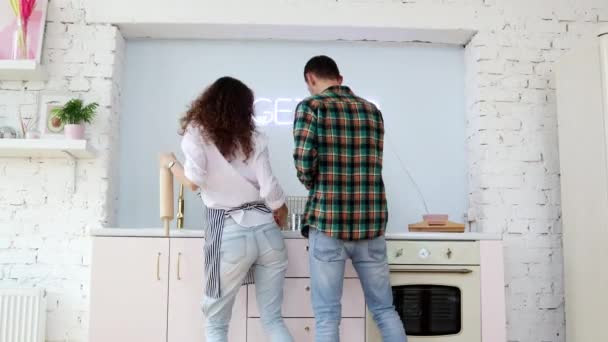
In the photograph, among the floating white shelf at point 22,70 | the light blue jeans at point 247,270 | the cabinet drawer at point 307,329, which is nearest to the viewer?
the light blue jeans at point 247,270

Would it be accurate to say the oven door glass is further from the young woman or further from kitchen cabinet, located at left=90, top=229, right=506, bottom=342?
the young woman

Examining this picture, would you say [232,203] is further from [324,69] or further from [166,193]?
[324,69]

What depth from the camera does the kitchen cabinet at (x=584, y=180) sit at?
2.84m

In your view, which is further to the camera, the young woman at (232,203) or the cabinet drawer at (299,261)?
the cabinet drawer at (299,261)

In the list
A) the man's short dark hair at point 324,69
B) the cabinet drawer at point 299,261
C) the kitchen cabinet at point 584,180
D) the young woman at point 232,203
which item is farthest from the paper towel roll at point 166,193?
the kitchen cabinet at point 584,180

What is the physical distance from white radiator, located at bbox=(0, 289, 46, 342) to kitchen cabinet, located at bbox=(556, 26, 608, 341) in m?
2.90

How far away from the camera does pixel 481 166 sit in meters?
3.33

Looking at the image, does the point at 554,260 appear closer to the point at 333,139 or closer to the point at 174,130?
the point at 333,139

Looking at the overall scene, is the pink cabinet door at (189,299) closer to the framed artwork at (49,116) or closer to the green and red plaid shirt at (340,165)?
the green and red plaid shirt at (340,165)

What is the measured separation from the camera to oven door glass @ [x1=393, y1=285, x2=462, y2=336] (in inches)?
111

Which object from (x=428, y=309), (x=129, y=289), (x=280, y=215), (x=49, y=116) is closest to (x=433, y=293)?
(x=428, y=309)

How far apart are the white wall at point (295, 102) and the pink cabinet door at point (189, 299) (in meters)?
0.66

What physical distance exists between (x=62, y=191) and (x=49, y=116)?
44 cm

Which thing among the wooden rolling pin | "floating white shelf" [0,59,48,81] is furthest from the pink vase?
the wooden rolling pin
